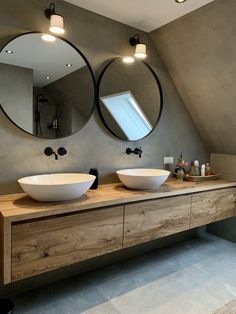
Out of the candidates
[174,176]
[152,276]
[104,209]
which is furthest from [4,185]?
[174,176]

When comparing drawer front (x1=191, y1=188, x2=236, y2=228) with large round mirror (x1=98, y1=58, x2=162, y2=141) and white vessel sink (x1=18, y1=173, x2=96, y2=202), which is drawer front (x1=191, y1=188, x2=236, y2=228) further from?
white vessel sink (x1=18, y1=173, x2=96, y2=202)

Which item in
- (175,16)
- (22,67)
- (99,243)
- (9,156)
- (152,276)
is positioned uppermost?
(175,16)

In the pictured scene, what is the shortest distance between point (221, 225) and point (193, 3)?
2567mm

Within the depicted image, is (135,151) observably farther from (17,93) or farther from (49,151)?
(17,93)

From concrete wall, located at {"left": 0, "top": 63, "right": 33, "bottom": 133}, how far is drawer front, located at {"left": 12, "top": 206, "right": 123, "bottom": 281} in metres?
0.81

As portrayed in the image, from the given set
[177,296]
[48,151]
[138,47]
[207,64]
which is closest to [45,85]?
[48,151]

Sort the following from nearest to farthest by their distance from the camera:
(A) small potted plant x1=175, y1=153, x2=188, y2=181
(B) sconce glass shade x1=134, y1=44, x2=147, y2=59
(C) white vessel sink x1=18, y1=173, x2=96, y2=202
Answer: (C) white vessel sink x1=18, y1=173, x2=96, y2=202 → (B) sconce glass shade x1=134, y1=44, x2=147, y2=59 → (A) small potted plant x1=175, y1=153, x2=188, y2=181

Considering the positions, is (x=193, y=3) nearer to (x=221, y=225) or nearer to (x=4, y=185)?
(x=4, y=185)

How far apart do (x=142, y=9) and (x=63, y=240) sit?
201cm

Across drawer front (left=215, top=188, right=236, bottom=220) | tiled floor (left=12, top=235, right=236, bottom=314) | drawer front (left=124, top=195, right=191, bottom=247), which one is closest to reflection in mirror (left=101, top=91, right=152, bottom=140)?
drawer front (left=124, top=195, right=191, bottom=247)

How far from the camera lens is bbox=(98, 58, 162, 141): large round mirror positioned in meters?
2.40

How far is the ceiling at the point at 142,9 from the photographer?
2.09 m

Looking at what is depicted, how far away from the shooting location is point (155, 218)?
214cm

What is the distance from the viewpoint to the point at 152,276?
2.33 m
